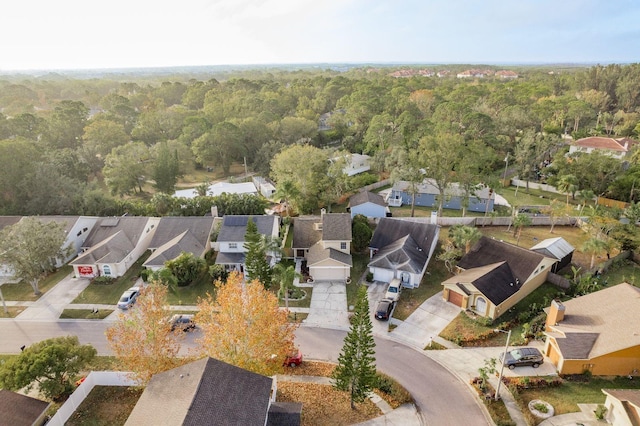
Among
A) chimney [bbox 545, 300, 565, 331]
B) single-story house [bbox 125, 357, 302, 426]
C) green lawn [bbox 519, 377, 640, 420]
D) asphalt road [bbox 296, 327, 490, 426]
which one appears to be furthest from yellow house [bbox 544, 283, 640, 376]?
single-story house [bbox 125, 357, 302, 426]

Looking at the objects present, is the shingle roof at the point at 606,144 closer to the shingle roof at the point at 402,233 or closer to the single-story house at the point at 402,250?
the shingle roof at the point at 402,233

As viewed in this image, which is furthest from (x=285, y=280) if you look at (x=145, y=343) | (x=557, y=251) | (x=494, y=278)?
(x=557, y=251)

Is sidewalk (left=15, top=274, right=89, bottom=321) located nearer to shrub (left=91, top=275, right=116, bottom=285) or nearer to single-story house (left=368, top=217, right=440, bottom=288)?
shrub (left=91, top=275, right=116, bottom=285)

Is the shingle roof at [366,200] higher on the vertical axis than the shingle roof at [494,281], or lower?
higher

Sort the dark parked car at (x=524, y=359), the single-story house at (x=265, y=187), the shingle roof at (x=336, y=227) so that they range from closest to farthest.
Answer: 1. the dark parked car at (x=524, y=359)
2. the shingle roof at (x=336, y=227)
3. the single-story house at (x=265, y=187)

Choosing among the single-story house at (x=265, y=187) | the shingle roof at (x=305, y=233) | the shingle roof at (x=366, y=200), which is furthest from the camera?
the single-story house at (x=265, y=187)

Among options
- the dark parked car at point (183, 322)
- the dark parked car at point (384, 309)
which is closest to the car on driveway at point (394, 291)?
the dark parked car at point (384, 309)
